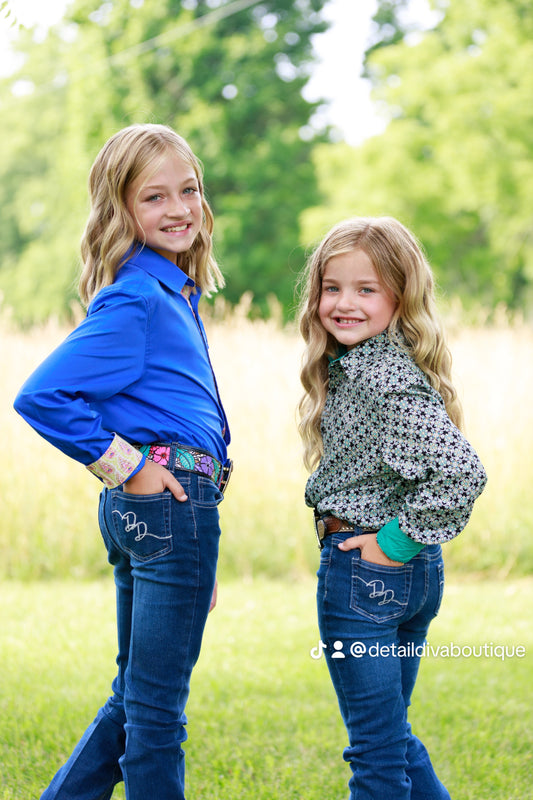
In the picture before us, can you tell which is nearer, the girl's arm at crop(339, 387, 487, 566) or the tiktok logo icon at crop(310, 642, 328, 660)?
the girl's arm at crop(339, 387, 487, 566)

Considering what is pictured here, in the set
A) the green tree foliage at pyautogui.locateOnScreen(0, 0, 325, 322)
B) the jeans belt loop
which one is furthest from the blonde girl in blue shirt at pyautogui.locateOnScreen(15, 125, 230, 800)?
the green tree foliage at pyautogui.locateOnScreen(0, 0, 325, 322)

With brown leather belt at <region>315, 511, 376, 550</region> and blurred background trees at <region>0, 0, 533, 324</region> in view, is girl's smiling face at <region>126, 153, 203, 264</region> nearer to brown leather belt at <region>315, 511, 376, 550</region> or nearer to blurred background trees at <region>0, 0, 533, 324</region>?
brown leather belt at <region>315, 511, 376, 550</region>

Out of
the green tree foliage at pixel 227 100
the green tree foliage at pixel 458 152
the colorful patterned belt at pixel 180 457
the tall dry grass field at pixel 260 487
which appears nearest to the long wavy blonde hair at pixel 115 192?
the colorful patterned belt at pixel 180 457

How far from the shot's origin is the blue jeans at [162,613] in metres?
2.03

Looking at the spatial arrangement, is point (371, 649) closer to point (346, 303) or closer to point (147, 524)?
point (147, 524)

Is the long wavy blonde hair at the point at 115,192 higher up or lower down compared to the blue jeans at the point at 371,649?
higher up

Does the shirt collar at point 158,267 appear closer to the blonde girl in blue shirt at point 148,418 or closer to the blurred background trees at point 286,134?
the blonde girl in blue shirt at point 148,418

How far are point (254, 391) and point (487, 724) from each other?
3395 millimetres

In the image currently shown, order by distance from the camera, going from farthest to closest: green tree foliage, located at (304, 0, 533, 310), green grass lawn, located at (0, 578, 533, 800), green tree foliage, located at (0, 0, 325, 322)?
green tree foliage, located at (0, 0, 325, 322) → green tree foliage, located at (304, 0, 533, 310) → green grass lawn, located at (0, 578, 533, 800)

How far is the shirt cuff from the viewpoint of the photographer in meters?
1.97

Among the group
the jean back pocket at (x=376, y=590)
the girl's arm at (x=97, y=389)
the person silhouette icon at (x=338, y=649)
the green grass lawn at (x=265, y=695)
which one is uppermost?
the girl's arm at (x=97, y=389)

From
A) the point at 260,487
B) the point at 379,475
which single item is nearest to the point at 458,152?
the point at 260,487

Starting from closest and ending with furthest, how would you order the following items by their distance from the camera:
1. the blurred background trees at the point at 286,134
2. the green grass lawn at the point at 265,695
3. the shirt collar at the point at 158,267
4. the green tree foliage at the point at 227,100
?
the shirt collar at the point at 158,267
the green grass lawn at the point at 265,695
the blurred background trees at the point at 286,134
the green tree foliage at the point at 227,100

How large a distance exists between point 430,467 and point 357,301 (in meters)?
0.44
